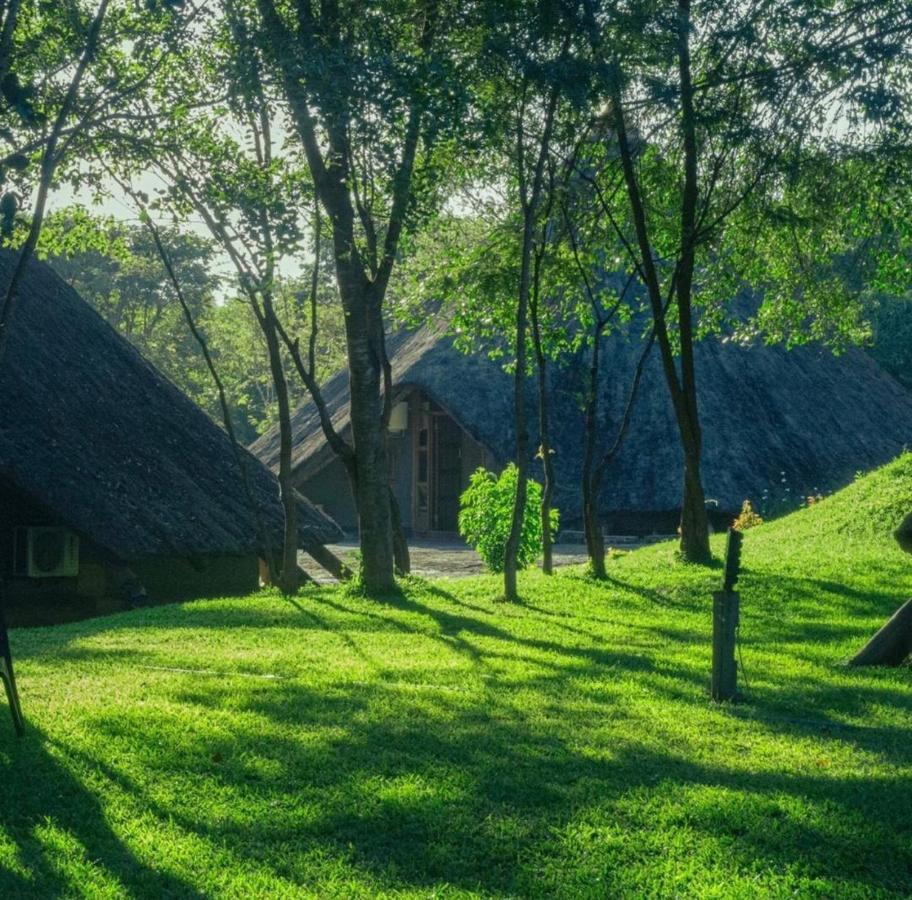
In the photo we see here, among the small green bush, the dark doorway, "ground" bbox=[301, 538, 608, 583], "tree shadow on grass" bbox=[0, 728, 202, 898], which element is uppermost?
the dark doorway

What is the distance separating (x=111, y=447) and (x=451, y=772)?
10.8m

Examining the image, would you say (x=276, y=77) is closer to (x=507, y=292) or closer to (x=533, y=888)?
Answer: (x=507, y=292)

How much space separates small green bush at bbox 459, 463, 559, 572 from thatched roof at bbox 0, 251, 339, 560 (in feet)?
6.26

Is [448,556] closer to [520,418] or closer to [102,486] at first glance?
[102,486]

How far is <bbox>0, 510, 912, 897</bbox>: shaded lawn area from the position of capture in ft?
15.9

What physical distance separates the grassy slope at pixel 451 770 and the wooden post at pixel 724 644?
0.17 m

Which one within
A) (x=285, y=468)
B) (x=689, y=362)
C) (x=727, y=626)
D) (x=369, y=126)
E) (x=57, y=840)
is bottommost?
(x=57, y=840)

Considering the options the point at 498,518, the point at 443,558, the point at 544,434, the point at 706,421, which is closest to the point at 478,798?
the point at 544,434

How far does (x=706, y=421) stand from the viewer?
26.7 metres

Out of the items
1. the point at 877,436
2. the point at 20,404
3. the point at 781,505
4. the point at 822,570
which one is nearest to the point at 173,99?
the point at 20,404

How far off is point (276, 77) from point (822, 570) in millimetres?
7891

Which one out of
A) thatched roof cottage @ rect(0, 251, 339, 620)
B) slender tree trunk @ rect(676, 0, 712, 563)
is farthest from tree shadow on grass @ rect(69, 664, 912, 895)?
thatched roof cottage @ rect(0, 251, 339, 620)

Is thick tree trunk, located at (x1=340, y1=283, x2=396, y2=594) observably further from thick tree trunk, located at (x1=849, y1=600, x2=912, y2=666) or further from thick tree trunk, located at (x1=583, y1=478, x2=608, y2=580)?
thick tree trunk, located at (x1=849, y1=600, x2=912, y2=666)

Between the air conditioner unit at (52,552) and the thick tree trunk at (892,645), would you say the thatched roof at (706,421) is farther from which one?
the thick tree trunk at (892,645)
